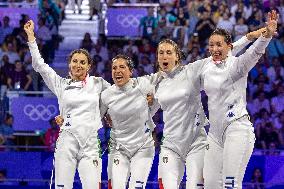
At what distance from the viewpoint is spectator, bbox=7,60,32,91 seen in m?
14.0

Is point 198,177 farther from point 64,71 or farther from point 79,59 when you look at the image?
point 64,71

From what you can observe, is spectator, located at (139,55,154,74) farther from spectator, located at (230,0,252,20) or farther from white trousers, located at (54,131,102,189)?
white trousers, located at (54,131,102,189)

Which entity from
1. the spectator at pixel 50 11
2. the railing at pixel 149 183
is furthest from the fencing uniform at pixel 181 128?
the spectator at pixel 50 11

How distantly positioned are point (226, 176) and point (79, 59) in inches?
78.2

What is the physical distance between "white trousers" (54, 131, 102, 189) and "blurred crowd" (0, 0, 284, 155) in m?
5.18

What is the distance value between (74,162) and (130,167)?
567mm

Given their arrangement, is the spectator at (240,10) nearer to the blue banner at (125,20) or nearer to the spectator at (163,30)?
the spectator at (163,30)

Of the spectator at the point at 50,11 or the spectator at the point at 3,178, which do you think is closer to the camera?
the spectator at the point at 3,178

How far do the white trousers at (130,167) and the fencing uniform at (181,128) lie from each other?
0.74ft

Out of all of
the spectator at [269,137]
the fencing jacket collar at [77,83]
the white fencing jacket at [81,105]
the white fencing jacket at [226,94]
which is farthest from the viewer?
the spectator at [269,137]

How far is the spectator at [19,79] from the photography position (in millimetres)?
14039

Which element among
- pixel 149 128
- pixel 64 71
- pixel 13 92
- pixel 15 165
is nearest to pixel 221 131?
pixel 149 128

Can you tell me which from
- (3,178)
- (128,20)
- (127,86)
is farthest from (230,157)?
(128,20)

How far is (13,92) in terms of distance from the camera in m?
13.5
